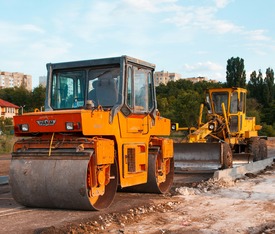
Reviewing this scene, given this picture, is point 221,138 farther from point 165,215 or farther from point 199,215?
point 165,215

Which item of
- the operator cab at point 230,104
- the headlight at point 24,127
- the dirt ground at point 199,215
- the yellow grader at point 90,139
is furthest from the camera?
the operator cab at point 230,104

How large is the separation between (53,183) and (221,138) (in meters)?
10.1

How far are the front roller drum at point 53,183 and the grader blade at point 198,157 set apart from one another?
6.98m

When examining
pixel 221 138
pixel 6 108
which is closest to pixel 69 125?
pixel 221 138

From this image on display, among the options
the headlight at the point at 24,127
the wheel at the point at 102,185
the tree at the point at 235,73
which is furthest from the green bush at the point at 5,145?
the tree at the point at 235,73

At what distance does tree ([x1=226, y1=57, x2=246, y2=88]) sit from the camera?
2616 inches

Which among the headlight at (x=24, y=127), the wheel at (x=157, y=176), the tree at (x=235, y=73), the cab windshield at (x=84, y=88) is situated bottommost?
the wheel at (x=157, y=176)

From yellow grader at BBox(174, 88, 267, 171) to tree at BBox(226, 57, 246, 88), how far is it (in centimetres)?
4919

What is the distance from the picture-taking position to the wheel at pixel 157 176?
378 inches

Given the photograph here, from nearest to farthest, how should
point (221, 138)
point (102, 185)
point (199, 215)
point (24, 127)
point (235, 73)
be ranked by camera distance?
point (199, 215), point (102, 185), point (24, 127), point (221, 138), point (235, 73)

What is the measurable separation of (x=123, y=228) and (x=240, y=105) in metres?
10.9

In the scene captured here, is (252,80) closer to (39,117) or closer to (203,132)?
(203,132)

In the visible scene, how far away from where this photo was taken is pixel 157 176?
981 centimetres

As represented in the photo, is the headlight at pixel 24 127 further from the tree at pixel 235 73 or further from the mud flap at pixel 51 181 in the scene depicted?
the tree at pixel 235 73
